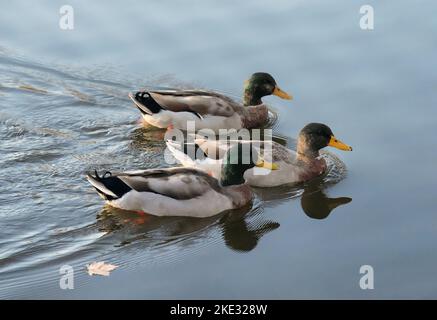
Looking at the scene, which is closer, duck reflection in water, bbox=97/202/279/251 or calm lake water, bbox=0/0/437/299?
calm lake water, bbox=0/0/437/299

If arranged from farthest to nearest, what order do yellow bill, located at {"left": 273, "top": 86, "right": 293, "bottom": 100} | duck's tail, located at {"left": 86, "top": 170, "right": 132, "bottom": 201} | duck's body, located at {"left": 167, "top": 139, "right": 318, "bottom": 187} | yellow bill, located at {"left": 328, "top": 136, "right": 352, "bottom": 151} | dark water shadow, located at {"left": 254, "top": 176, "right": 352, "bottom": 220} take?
yellow bill, located at {"left": 273, "top": 86, "right": 293, "bottom": 100}, yellow bill, located at {"left": 328, "top": 136, "right": 352, "bottom": 151}, duck's body, located at {"left": 167, "top": 139, "right": 318, "bottom": 187}, dark water shadow, located at {"left": 254, "top": 176, "right": 352, "bottom": 220}, duck's tail, located at {"left": 86, "top": 170, "right": 132, "bottom": 201}

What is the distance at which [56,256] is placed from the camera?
865 centimetres

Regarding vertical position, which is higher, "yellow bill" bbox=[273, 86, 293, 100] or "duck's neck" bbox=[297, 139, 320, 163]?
"yellow bill" bbox=[273, 86, 293, 100]

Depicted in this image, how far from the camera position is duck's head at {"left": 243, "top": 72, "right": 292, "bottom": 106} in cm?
1254

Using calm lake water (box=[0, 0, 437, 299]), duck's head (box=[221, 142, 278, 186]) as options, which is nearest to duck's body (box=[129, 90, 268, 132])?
calm lake water (box=[0, 0, 437, 299])

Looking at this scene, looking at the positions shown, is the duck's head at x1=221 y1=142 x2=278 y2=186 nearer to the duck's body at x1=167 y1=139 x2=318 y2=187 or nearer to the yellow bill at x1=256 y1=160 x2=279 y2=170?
the yellow bill at x1=256 y1=160 x2=279 y2=170

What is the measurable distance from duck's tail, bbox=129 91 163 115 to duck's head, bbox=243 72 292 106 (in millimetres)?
1344

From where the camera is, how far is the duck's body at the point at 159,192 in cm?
961

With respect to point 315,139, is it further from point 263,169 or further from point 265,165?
point 265,165

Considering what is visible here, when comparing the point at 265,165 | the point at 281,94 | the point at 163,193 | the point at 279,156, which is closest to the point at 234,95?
the point at 281,94

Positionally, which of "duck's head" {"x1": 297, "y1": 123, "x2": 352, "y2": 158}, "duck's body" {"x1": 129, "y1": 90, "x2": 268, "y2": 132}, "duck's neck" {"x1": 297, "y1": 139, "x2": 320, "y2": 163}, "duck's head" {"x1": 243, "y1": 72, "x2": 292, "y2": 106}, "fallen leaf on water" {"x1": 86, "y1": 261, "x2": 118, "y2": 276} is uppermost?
"duck's head" {"x1": 243, "y1": 72, "x2": 292, "y2": 106}

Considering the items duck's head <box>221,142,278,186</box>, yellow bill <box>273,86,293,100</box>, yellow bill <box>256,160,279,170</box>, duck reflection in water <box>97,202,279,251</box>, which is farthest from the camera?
yellow bill <box>273,86,293,100</box>

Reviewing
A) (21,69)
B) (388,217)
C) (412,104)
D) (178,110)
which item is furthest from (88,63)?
(388,217)
